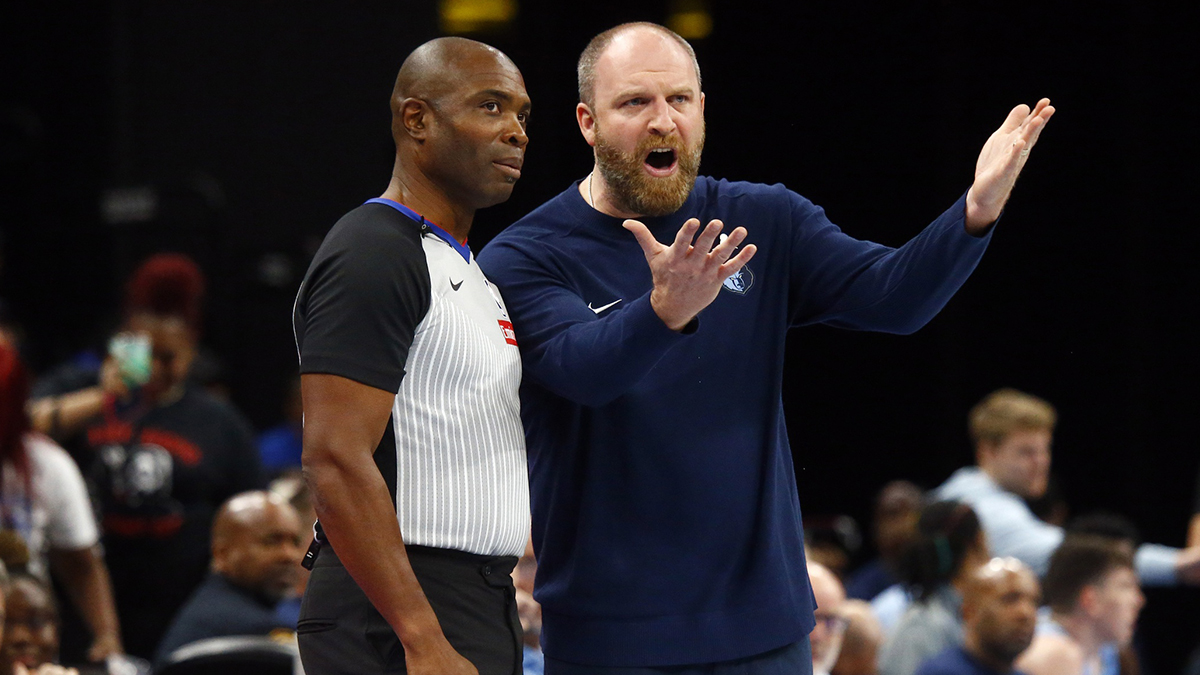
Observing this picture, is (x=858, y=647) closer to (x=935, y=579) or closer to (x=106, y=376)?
A: (x=935, y=579)

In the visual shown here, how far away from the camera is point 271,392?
8266 mm

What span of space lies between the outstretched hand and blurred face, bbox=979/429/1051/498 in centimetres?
377

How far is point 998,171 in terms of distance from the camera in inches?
96.8

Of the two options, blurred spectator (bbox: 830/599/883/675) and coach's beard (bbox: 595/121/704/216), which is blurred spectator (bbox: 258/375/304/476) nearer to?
blurred spectator (bbox: 830/599/883/675)

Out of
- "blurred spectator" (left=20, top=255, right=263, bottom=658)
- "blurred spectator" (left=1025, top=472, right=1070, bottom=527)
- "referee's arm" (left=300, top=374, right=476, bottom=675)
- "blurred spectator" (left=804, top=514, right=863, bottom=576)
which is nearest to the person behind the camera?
"referee's arm" (left=300, top=374, right=476, bottom=675)

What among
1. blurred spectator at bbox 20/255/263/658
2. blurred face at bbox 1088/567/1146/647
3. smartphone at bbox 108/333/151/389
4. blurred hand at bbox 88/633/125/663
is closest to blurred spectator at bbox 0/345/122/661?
blurred hand at bbox 88/633/125/663

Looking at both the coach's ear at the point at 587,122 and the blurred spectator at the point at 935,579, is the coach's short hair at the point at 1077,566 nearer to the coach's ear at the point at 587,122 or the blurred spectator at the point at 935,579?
the blurred spectator at the point at 935,579

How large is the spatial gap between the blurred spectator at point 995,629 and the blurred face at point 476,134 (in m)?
2.75

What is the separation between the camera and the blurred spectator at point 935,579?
4895mm

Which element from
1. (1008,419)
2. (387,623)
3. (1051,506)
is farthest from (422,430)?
(1051,506)

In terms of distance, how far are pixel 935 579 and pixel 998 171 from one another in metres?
2.95

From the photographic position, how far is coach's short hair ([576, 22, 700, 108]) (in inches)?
108

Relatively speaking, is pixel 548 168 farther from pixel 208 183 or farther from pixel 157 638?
pixel 157 638

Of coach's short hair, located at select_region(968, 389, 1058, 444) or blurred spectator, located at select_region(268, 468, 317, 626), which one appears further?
coach's short hair, located at select_region(968, 389, 1058, 444)
